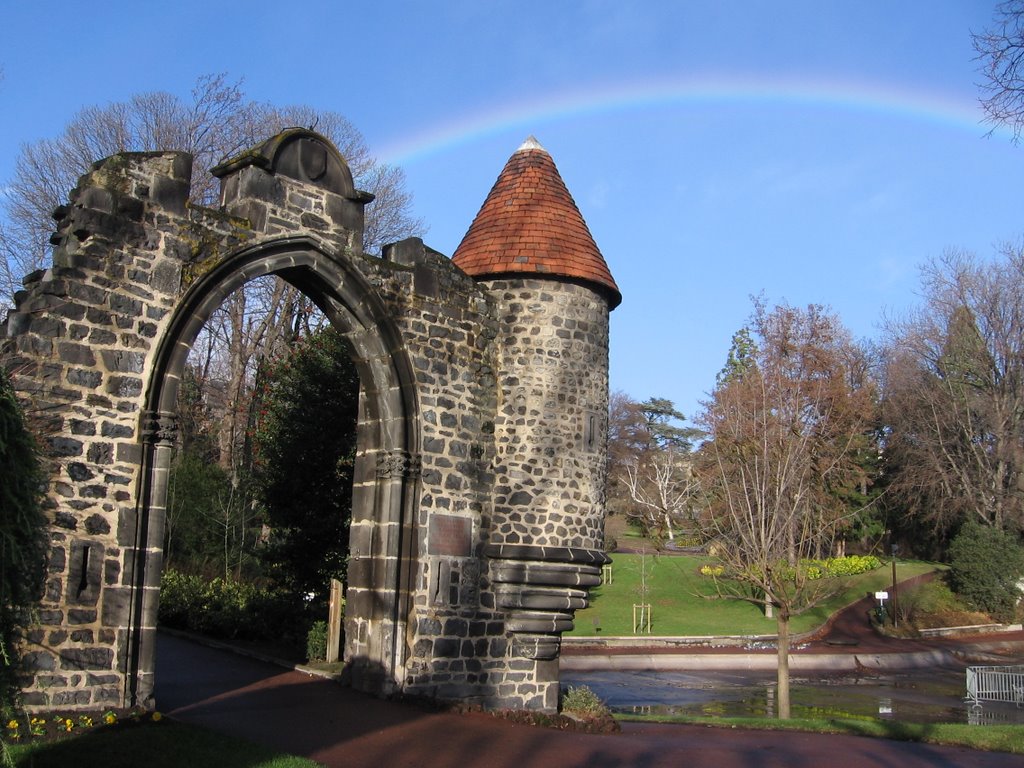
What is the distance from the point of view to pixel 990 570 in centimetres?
3481

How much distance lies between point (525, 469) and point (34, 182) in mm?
18677

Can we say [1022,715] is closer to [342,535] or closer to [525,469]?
[525,469]

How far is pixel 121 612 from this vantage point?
8.90 metres

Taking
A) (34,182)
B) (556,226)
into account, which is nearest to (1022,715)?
(556,226)

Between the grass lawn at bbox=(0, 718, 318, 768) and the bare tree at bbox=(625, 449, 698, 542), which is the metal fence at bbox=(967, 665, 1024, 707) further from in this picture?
the bare tree at bbox=(625, 449, 698, 542)

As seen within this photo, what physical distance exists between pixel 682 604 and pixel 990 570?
11.8 m

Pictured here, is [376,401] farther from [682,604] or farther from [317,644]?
[682,604]

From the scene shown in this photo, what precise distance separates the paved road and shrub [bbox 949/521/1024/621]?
26.7 meters

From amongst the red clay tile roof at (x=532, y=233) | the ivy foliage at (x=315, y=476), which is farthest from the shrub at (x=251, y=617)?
the red clay tile roof at (x=532, y=233)

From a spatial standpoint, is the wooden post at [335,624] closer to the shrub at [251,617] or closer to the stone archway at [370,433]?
the stone archway at [370,433]

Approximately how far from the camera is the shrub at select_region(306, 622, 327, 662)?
13.8m

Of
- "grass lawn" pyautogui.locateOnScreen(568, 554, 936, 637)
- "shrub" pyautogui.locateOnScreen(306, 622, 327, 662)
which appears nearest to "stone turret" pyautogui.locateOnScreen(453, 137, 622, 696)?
"shrub" pyautogui.locateOnScreen(306, 622, 327, 662)

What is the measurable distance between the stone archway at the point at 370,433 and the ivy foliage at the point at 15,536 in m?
5.31

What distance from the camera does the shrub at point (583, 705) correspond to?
467 inches
